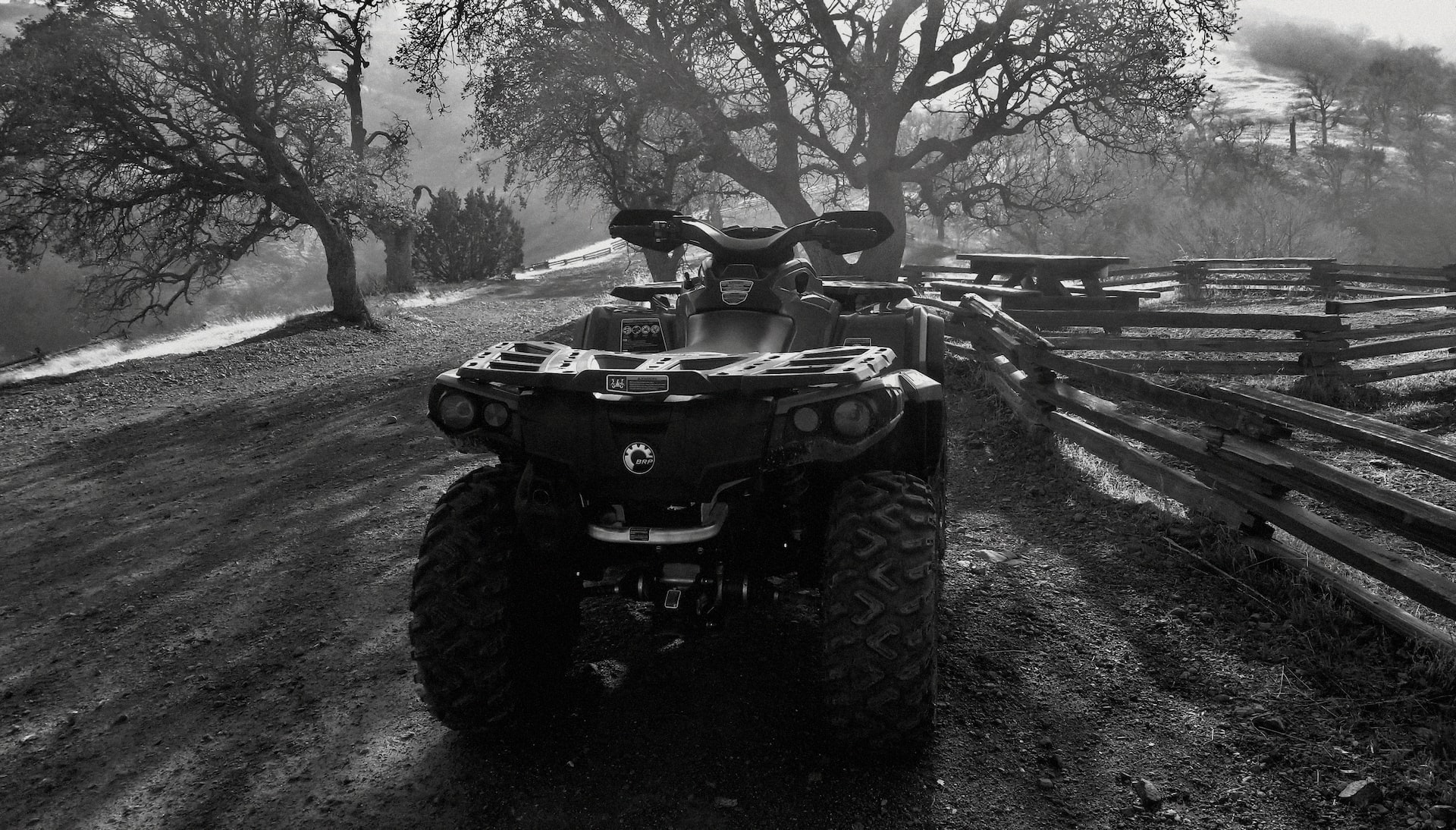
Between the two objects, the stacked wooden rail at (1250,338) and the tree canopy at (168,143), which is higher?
the tree canopy at (168,143)

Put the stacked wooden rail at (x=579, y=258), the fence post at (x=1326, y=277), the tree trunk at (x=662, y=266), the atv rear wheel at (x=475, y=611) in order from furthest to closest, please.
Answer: the stacked wooden rail at (x=579, y=258)
the tree trunk at (x=662, y=266)
the fence post at (x=1326, y=277)
the atv rear wheel at (x=475, y=611)

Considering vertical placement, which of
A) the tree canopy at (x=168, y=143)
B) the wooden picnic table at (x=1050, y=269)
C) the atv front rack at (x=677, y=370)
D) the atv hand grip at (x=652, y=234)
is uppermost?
the tree canopy at (x=168, y=143)

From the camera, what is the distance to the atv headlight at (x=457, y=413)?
3199 mm

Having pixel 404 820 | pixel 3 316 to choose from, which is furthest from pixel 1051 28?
pixel 3 316

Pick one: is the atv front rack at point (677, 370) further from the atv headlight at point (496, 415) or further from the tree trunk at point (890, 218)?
the tree trunk at point (890, 218)

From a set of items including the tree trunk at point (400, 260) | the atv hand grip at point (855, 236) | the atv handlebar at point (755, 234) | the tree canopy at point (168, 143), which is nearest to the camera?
the atv handlebar at point (755, 234)

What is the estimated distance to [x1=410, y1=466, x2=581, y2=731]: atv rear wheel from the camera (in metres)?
3.17

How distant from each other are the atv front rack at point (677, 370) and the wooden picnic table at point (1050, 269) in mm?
10380

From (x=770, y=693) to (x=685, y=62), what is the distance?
1365cm

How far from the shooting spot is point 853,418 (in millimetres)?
→ 3008

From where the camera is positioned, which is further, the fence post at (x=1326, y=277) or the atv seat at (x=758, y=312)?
the fence post at (x=1326, y=277)

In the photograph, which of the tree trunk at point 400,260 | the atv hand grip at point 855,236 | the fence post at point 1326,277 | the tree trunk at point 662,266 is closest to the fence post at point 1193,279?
the fence post at point 1326,277

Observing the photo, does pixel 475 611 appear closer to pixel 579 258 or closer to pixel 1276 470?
pixel 1276 470

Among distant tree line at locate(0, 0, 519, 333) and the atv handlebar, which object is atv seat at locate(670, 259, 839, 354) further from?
distant tree line at locate(0, 0, 519, 333)
